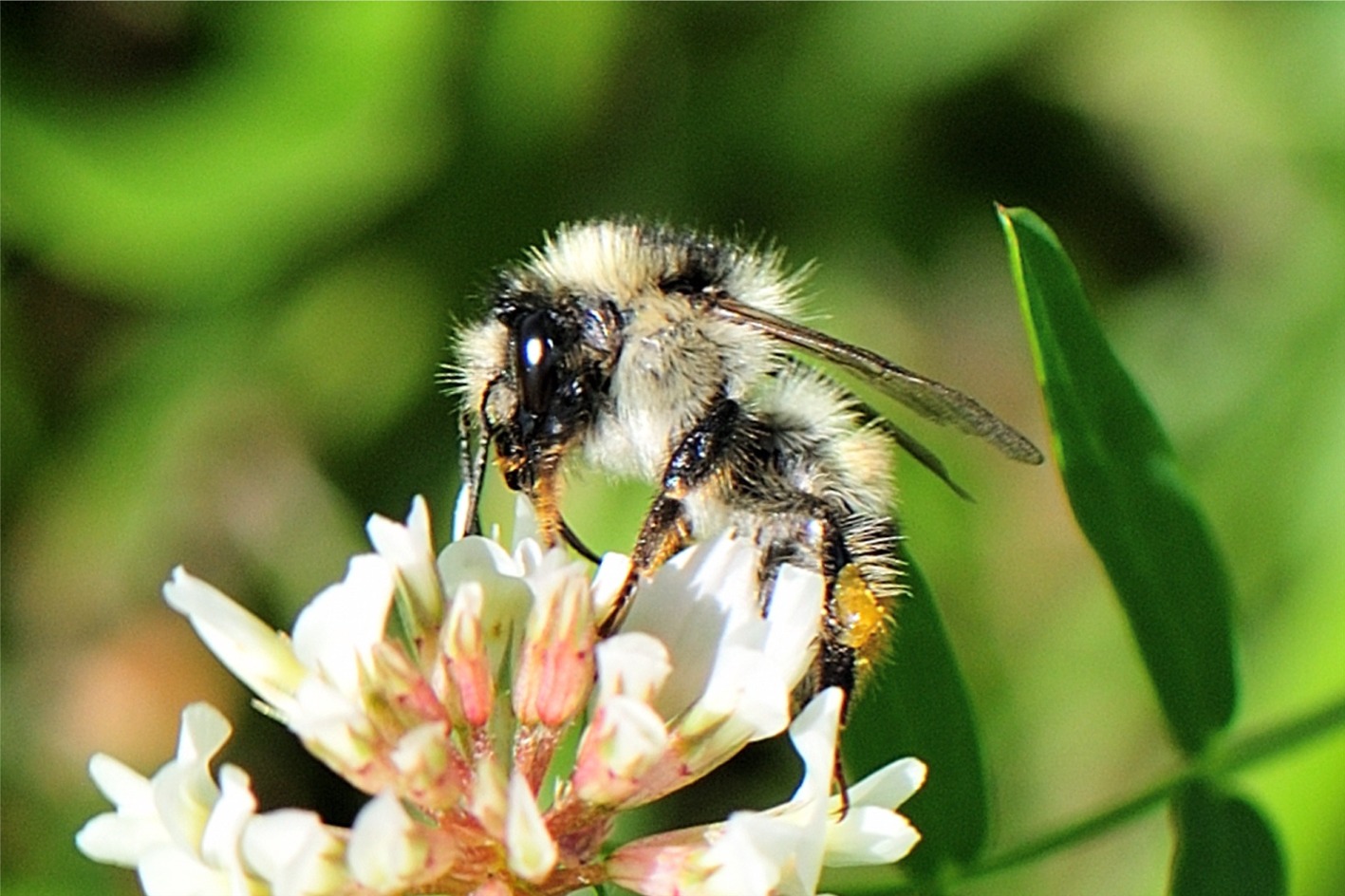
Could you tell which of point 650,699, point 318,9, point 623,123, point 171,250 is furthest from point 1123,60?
point 650,699

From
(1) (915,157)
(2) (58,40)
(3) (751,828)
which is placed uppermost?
(2) (58,40)

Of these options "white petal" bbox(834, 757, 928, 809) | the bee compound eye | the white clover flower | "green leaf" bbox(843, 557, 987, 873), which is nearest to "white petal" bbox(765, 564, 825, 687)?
the white clover flower

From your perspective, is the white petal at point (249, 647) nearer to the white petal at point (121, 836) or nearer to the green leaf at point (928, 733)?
the white petal at point (121, 836)

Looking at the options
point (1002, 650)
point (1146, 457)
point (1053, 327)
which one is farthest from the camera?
point (1002, 650)

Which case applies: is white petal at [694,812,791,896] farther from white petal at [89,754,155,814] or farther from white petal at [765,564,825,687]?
white petal at [89,754,155,814]

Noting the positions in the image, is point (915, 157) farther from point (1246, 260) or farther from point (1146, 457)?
point (1146, 457)

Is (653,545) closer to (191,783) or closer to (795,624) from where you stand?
(795,624)
